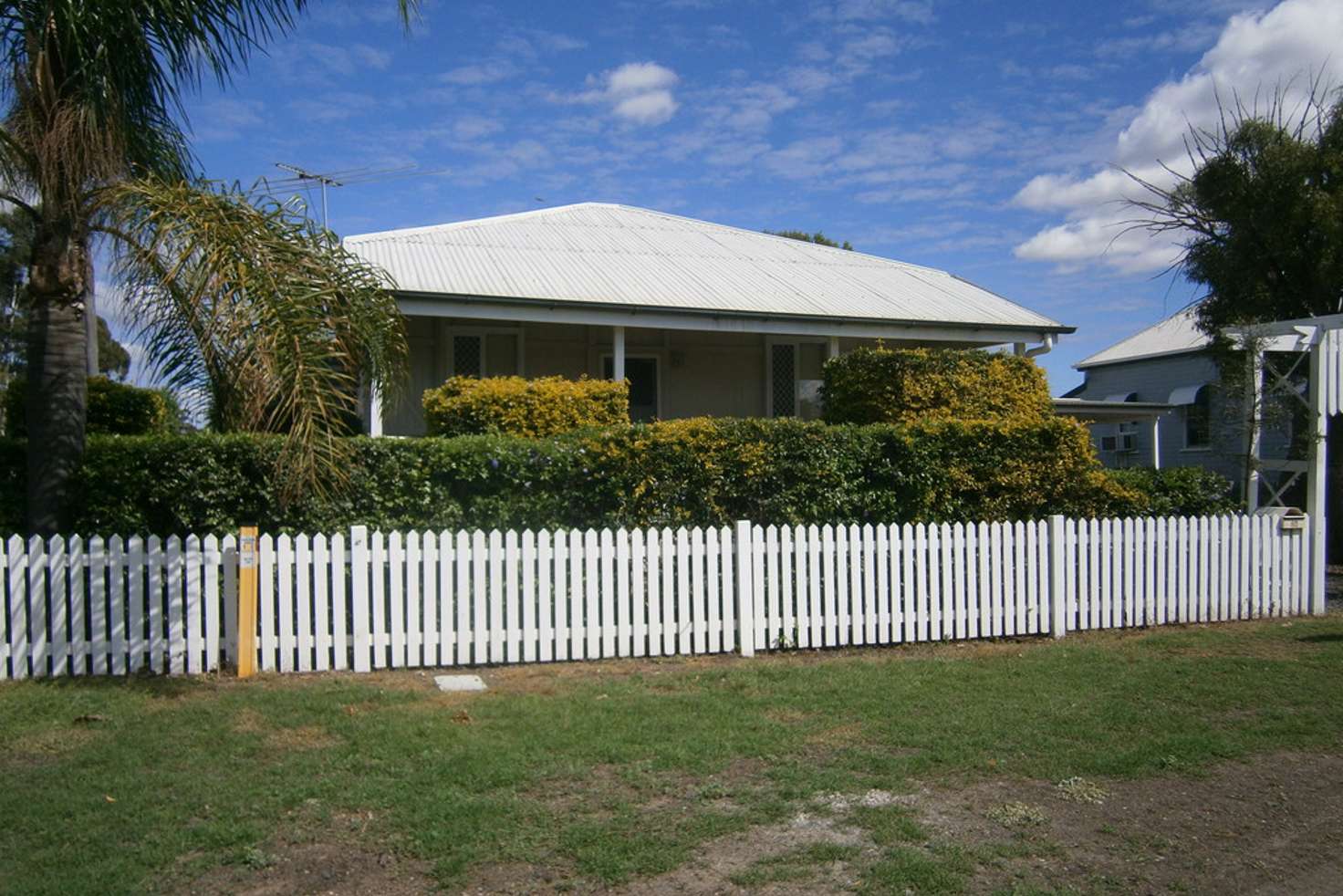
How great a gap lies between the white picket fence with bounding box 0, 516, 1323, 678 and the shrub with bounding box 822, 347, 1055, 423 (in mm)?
2616

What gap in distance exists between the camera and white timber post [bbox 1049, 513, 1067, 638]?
9758mm

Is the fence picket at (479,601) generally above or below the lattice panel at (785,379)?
below

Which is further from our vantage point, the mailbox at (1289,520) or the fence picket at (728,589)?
the mailbox at (1289,520)

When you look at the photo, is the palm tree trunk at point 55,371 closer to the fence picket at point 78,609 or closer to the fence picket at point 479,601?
the fence picket at point 78,609

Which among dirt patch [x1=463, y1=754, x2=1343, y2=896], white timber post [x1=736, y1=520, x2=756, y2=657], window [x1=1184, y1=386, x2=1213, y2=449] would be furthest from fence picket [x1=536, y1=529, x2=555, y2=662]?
window [x1=1184, y1=386, x2=1213, y2=449]

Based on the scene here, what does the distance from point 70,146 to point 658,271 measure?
9.38 meters

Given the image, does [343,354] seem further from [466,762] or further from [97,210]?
[466,762]

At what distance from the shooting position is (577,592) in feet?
28.3

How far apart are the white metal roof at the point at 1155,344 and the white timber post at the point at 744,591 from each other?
22727mm

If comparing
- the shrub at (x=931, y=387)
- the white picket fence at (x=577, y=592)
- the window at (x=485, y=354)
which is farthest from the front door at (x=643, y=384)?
the white picket fence at (x=577, y=592)

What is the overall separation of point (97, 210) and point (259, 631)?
3474mm

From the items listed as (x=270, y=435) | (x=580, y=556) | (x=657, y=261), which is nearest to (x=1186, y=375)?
(x=657, y=261)

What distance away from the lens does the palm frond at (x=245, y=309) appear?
711cm

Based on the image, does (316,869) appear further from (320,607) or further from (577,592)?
(577,592)
